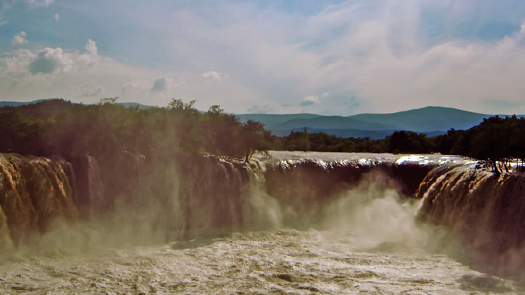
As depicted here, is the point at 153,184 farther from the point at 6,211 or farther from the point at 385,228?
the point at 385,228

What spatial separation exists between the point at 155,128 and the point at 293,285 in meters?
14.2

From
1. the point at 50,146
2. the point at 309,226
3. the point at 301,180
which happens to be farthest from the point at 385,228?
the point at 50,146

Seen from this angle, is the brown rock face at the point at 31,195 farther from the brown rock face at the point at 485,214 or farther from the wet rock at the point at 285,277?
the brown rock face at the point at 485,214

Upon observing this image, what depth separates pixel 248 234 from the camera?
926 inches

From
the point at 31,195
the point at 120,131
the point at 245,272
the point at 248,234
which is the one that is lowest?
the point at 245,272

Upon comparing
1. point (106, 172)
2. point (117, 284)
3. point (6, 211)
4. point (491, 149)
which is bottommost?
point (117, 284)

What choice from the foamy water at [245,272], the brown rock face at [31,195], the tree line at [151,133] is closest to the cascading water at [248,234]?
the foamy water at [245,272]

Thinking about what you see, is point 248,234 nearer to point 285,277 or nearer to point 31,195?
point 285,277

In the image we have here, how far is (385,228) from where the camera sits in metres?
24.2

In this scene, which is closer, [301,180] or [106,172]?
[106,172]

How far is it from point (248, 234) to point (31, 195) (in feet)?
37.6

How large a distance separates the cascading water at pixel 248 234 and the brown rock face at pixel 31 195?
512 millimetres

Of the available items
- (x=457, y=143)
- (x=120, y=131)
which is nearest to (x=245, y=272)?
(x=120, y=131)

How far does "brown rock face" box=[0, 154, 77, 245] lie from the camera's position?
16.0 metres
